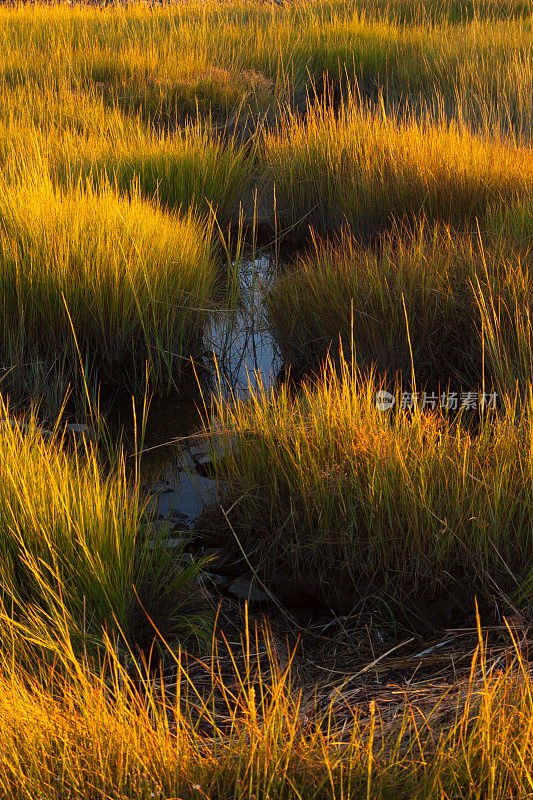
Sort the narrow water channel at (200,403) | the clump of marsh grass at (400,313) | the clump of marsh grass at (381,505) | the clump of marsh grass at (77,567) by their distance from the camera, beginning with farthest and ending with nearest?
the clump of marsh grass at (400,313) < the narrow water channel at (200,403) < the clump of marsh grass at (381,505) < the clump of marsh grass at (77,567)

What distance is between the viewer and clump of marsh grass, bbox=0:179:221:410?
264 centimetres

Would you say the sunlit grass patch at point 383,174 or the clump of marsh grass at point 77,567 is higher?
the sunlit grass patch at point 383,174

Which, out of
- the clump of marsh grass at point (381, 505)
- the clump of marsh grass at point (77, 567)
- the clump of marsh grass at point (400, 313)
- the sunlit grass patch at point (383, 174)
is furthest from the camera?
the sunlit grass patch at point (383, 174)

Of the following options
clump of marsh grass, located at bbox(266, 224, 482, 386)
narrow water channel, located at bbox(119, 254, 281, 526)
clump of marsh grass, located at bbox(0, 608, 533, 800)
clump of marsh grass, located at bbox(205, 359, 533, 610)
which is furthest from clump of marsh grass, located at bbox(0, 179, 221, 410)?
clump of marsh grass, located at bbox(0, 608, 533, 800)

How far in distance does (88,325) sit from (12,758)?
6.37 ft

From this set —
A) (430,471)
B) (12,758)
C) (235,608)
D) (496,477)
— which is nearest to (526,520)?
(496,477)

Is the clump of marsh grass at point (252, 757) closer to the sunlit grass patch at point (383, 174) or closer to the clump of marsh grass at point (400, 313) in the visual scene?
the clump of marsh grass at point (400, 313)

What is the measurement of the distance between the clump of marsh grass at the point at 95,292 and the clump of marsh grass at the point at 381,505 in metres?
1.02

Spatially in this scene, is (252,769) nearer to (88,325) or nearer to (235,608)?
(235,608)

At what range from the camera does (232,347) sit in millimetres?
2955

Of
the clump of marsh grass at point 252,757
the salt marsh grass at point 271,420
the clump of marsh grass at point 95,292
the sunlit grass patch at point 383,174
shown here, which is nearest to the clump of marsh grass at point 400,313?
the salt marsh grass at point 271,420

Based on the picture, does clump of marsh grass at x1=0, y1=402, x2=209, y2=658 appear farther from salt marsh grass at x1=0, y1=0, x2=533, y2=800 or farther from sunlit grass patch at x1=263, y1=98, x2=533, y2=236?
sunlit grass patch at x1=263, y1=98, x2=533, y2=236

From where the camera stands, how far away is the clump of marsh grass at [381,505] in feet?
5.21

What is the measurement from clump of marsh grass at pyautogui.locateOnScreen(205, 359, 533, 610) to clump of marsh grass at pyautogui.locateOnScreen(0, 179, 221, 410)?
102cm
